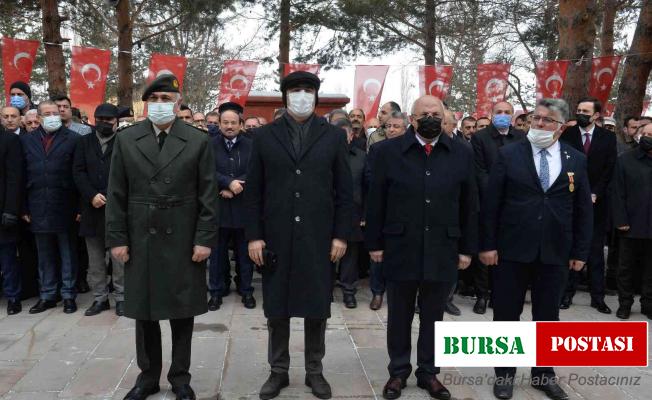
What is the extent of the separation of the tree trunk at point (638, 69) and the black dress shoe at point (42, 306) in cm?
1098

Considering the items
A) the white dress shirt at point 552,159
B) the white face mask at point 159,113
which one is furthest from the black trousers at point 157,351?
the white dress shirt at point 552,159

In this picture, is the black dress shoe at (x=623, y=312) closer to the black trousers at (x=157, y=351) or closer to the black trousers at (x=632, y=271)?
the black trousers at (x=632, y=271)

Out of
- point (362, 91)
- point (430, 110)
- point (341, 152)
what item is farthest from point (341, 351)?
point (362, 91)

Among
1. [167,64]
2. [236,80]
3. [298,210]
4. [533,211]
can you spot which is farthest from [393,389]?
[167,64]

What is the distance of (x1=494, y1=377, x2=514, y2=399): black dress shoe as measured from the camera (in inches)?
151

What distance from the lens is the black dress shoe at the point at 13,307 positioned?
589 centimetres

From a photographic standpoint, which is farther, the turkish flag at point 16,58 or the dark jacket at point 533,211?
the turkish flag at point 16,58

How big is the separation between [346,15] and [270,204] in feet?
44.1

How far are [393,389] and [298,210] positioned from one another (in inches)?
54.9

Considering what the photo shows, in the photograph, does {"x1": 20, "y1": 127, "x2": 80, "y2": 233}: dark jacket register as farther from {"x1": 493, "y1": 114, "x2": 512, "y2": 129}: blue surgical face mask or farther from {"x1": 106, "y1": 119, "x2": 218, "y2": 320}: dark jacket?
{"x1": 493, "y1": 114, "x2": 512, "y2": 129}: blue surgical face mask

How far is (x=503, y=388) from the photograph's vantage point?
388 centimetres

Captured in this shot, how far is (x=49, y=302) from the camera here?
602 centimetres

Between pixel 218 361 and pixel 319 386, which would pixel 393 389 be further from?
pixel 218 361

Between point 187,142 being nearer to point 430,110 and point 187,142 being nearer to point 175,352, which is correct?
point 175,352
